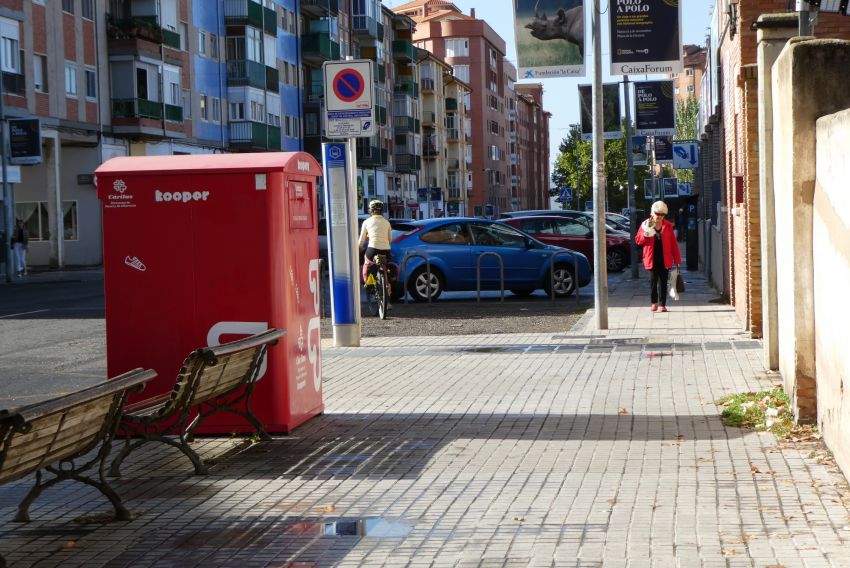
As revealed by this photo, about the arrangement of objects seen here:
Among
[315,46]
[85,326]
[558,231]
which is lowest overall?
[85,326]

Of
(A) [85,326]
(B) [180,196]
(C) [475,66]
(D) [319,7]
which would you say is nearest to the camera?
(B) [180,196]

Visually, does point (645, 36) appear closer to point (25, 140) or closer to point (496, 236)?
point (496, 236)

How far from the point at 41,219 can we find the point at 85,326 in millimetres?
32701

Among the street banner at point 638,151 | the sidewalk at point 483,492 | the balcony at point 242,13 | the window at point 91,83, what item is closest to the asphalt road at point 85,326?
the sidewalk at point 483,492

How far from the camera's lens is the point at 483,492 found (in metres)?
7.23

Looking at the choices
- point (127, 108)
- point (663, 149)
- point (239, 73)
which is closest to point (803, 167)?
point (663, 149)

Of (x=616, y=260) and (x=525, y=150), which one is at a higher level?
(x=525, y=150)

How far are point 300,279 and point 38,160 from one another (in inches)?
1395

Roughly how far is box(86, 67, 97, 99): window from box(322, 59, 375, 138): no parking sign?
37549 mm

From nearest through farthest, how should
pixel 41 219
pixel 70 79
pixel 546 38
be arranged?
pixel 546 38, pixel 70 79, pixel 41 219

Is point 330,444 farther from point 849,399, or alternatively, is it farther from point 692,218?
point 692,218

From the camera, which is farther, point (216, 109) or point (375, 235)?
point (216, 109)

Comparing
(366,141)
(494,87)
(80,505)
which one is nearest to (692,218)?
(80,505)

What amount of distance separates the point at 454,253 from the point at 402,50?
82773 millimetres
